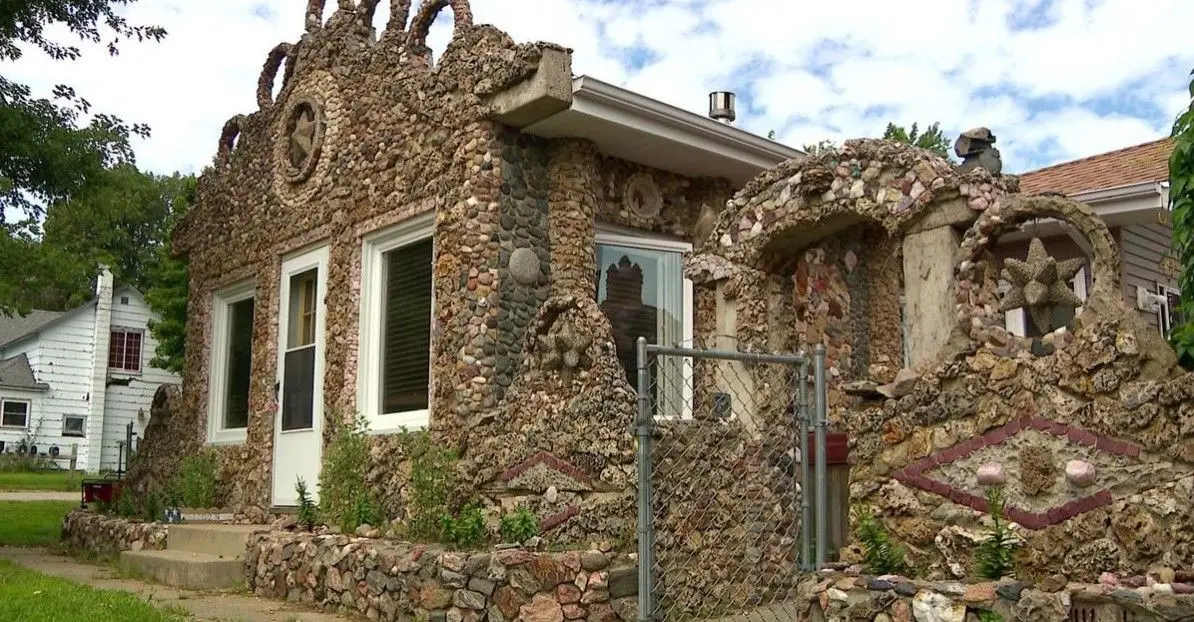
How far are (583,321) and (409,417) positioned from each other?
8.77 feet

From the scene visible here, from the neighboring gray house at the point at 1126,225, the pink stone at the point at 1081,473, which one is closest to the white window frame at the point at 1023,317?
the neighboring gray house at the point at 1126,225

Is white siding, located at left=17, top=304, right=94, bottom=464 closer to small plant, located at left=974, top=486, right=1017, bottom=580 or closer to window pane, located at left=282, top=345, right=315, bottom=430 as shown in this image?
window pane, located at left=282, top=345, right=315, bottom=430

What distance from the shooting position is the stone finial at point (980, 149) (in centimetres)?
734

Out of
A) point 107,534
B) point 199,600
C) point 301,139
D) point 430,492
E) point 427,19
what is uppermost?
point 427,19

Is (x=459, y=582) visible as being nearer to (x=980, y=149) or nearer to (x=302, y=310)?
(x=980, y=149)

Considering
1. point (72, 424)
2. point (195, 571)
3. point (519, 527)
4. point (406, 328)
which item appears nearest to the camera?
point (519, 527)

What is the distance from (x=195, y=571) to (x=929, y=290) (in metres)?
5.67

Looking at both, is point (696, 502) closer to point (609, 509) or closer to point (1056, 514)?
point (609, 509)

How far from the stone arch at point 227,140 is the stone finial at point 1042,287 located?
33.1 feet

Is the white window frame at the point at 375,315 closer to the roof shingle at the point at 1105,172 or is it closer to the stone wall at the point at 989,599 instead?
the stone wall at the point at 989,599

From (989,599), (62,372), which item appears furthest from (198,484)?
(62,372)

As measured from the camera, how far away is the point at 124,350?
30562mm

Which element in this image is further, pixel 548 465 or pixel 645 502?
pixel 548 465

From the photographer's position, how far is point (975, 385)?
457cm
